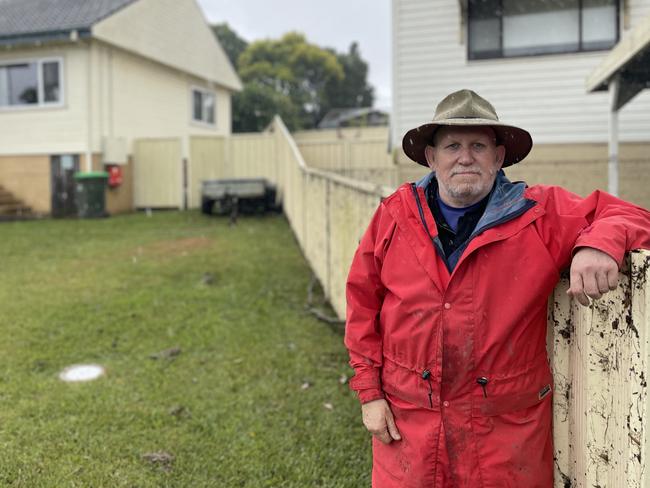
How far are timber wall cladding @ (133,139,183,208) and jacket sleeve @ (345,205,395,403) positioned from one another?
52.4 feet

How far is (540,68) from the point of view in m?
12.1

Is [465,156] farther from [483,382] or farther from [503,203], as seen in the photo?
[483,382]

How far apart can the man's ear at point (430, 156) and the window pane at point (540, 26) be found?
11.0 meters

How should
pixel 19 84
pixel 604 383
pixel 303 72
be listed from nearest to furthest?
pixel 604 383
pixel 19 84
pixel 303 72

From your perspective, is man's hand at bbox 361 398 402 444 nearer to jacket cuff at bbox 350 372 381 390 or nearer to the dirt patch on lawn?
jacket cuff at bbox 350 372 381 390

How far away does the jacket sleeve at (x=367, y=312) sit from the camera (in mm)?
2143

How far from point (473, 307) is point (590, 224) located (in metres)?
0.43

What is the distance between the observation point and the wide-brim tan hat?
79.4 inches

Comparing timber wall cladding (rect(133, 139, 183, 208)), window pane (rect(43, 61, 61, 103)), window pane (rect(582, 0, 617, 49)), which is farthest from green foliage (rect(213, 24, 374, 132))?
window pane (rect(582, 0, 617, 49))

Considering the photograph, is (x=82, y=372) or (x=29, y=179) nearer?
(x=82, y=372)

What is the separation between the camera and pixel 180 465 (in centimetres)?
341

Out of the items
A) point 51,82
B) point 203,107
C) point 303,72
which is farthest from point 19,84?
point 303,72

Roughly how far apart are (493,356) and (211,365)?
137 inches

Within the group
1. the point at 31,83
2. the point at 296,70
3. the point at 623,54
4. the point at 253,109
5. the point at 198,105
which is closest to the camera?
the point at 623,54
